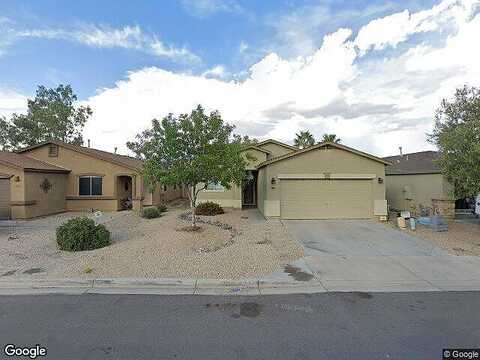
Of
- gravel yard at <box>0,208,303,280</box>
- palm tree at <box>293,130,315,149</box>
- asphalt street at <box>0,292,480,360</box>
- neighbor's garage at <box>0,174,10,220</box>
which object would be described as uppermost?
palm tree at <box>293,130,315,149</box>

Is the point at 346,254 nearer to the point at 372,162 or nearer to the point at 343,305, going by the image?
the point at 343,305

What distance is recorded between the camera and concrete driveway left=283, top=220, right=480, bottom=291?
6254 mm

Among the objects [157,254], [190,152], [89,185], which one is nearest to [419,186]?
[190,152]

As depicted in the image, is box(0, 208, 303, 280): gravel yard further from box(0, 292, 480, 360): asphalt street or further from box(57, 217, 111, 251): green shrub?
box(0, 292, 480, 360): asphalt street

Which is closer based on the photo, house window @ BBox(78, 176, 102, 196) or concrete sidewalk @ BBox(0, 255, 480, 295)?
concrete sidewalk @ BBox(0, 255, 480, 295)

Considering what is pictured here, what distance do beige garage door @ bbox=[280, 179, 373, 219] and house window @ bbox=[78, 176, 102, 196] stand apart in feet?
40.4

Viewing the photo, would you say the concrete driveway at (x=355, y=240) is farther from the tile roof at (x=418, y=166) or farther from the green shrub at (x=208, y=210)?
the tile roof at (x=418, y=166)

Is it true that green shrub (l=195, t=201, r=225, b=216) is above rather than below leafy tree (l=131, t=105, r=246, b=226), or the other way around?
below

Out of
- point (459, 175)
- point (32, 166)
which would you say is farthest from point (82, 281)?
point (32, 166)

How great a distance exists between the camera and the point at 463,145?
10.4 meters

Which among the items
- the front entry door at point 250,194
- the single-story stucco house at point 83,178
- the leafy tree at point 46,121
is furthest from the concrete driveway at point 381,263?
the leafy tree at point 46,121

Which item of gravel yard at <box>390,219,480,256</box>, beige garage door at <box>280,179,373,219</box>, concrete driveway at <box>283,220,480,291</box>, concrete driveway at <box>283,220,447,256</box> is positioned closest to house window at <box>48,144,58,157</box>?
beige garage door at <box>280,179,373,219</box>

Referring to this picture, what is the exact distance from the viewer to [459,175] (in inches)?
413

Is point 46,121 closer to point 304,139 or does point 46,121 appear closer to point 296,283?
point 304,139
